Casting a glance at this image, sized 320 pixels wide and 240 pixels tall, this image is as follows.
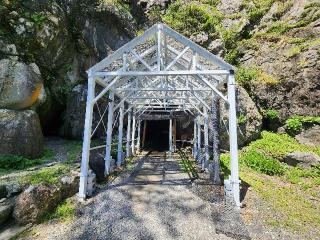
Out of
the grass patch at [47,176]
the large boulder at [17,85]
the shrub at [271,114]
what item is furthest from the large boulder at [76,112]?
the shrub at [271,114]

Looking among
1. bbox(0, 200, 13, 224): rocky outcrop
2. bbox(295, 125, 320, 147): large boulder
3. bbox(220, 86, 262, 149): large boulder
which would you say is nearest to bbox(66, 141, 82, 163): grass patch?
bbox(0, 200, 13, 224): rocky outcrop

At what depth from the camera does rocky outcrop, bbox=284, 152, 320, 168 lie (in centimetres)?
1163

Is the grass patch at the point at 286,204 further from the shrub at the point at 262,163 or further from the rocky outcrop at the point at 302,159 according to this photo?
the rocky outcrop at the point at 302,159

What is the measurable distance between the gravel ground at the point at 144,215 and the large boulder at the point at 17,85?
597cm

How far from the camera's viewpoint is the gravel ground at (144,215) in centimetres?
533

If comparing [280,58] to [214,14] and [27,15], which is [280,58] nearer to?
[214,14]

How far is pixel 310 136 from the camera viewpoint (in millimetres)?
14086

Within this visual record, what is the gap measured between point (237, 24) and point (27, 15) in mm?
17089

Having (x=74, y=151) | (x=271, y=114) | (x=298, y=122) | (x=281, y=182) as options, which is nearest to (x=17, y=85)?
(x=74, y=151)

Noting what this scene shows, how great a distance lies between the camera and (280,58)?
16.9 meters

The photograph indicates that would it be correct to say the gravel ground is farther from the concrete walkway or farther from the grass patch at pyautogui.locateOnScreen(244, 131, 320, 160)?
the grass patch at pyautogui.locateOnScreen(244, 131, 320, 160)

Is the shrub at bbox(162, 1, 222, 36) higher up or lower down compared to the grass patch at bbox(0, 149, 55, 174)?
higher up

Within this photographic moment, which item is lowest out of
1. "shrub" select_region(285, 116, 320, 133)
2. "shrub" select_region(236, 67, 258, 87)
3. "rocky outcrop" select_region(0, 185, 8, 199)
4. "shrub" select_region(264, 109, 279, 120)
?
"rocky outcrop" select_region(0, 185, 8, 199)

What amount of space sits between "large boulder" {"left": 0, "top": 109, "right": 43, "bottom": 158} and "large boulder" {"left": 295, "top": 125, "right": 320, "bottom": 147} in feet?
45.2
